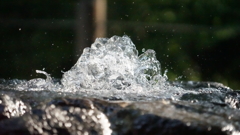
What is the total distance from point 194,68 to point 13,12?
1389 mm

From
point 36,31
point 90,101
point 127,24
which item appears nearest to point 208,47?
point 127,24

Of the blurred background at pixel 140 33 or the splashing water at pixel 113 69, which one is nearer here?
the splashing water at pixel 113 69

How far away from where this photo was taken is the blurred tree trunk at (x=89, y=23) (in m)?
3.03

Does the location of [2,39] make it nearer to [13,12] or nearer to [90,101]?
[13,12]

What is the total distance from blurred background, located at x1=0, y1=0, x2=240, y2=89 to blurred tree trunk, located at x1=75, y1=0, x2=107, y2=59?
1.0 inches

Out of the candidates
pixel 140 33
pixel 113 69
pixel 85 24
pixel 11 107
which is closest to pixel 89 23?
pixel 85 24

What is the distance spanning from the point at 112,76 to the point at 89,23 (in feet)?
5.39

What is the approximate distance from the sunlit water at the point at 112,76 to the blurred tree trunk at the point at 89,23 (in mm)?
1394

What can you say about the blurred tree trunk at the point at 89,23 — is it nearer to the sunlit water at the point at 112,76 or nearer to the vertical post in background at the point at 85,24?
the vertical post in background at the point at 85,24

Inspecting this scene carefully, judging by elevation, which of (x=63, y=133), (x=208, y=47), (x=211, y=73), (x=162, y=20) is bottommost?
(x=63, y=133)

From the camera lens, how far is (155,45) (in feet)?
11.1

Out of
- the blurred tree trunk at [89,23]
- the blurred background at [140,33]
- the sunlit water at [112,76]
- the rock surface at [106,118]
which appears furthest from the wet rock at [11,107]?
the blurred background at [140,33]

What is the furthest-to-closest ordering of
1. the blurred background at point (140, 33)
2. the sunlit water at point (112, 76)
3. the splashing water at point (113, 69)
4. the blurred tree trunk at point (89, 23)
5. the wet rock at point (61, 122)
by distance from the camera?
1. the blurred background at point (140, 33)
2. the blurred tree trunk at point (89, 23)
3. the splashing water at point (113, 69)
4. the sunlit water at point (112, 76)
5. the wet rock at point (61, 122)

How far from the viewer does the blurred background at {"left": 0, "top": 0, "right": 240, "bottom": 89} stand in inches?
130
